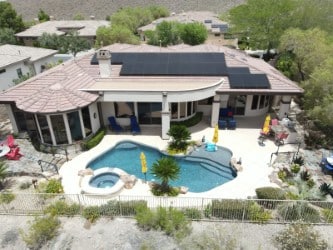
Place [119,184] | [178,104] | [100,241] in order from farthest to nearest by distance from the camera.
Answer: [178,104] → [119,184] → [100,241]

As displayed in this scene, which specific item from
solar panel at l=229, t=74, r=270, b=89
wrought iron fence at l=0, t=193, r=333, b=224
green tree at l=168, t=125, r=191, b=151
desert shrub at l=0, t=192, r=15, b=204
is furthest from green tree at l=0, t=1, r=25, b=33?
solar panel at l=229, t=74, r=270, b=89

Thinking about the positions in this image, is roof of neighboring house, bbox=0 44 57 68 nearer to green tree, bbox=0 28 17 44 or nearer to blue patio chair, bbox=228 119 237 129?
green tree, bbox=0 28 17 44

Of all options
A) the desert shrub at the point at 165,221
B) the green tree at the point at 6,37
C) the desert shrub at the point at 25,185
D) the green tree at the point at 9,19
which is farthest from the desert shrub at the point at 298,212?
the green tree at the point at 9,19

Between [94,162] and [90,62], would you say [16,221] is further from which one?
[90,62]

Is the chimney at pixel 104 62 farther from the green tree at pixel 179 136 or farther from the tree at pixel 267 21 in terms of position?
the tree at pixel 267 21

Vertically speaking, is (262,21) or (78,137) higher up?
(262,21)

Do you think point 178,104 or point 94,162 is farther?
point 178,104

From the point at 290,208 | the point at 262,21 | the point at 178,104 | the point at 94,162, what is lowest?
the point at 94,162

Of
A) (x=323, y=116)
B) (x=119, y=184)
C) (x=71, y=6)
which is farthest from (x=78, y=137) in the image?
(x=71, y=6)
